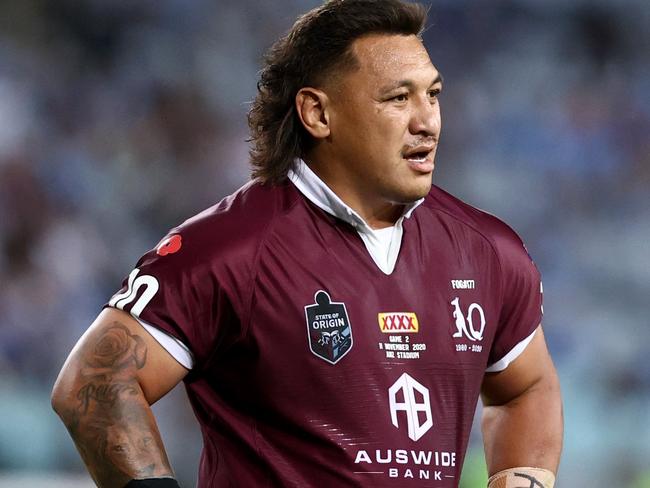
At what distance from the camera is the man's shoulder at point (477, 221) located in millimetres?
3191

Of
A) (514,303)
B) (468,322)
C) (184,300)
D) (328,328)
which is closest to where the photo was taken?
(184,300)

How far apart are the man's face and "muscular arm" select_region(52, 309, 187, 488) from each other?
2.41ft

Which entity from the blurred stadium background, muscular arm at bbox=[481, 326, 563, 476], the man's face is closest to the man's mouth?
the man's face

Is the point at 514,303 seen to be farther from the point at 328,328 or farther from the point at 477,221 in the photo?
the point at 328,328

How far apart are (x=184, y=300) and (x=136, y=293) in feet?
0.38

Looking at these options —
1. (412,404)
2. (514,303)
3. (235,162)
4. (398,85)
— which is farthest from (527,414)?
(235,162)

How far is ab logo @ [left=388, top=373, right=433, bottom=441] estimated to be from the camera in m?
2.86

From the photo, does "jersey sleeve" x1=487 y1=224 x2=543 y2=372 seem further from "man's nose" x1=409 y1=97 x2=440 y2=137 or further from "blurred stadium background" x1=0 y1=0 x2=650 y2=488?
Result: "blurred stadium background" x1=0 y1=0 x2=650 y2=488

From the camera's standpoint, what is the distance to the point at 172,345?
2.72 meters

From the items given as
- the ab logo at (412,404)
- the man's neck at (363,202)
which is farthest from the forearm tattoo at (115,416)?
the man's neck at (363,202)

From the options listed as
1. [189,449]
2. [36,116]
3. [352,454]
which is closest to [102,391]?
[352,454]

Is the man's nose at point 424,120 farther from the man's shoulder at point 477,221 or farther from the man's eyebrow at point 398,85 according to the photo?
the man's shoulder at point 477,221

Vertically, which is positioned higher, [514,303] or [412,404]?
[514,303]

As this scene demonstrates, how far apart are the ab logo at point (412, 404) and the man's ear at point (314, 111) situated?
693 millimetres
